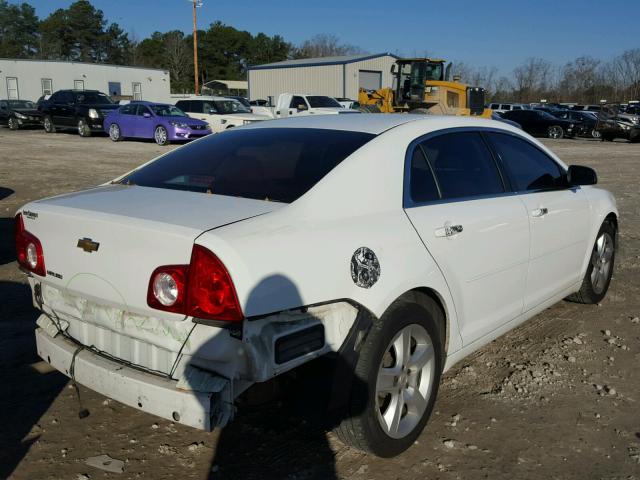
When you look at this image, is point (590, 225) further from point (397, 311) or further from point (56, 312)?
point (56, 312)

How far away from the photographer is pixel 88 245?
265cm

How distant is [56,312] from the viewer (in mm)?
2918

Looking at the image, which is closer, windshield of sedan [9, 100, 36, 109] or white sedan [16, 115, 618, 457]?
white sedan [16, 115, 618, 457]

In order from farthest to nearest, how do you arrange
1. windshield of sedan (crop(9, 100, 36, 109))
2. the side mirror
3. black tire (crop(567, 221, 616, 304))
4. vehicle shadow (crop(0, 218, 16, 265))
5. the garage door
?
the garage door < windshield of sedan (crop(9, 100, 36, 109)) < vehicle shadow (crop(0, 218, 16, 265)) < black tire (crop(567, 221, 616, 304)) < the side mirror

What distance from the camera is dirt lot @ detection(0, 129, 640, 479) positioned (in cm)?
290

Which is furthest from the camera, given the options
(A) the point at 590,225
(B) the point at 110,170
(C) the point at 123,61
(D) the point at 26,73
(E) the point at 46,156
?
(C) the point at 123,61

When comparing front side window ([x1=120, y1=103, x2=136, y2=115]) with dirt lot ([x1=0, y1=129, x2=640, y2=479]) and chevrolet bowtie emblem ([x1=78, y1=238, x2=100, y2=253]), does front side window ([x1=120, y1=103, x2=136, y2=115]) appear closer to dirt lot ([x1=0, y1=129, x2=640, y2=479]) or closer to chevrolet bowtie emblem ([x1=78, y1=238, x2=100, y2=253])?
dirt lot ([x1=0, y1=129, x2=640, y2=479])

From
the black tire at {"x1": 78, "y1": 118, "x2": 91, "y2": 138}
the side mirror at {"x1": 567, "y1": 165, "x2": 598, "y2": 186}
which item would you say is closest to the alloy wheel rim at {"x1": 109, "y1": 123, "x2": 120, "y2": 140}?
the black tire at {"x1": 78, "y1": 118, "x2": 91, "y2": 138}

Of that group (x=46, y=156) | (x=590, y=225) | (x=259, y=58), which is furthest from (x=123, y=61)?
(x=590, y=225)

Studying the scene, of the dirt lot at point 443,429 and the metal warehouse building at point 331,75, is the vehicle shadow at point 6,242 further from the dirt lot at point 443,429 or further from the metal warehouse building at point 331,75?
the metal warehouse building at point 331,75

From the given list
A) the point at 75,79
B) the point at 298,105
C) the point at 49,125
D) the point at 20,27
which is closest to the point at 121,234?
the point at 298,105

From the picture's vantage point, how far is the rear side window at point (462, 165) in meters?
3.40

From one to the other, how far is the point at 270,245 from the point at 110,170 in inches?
506

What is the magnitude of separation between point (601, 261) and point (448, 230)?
2632mm
